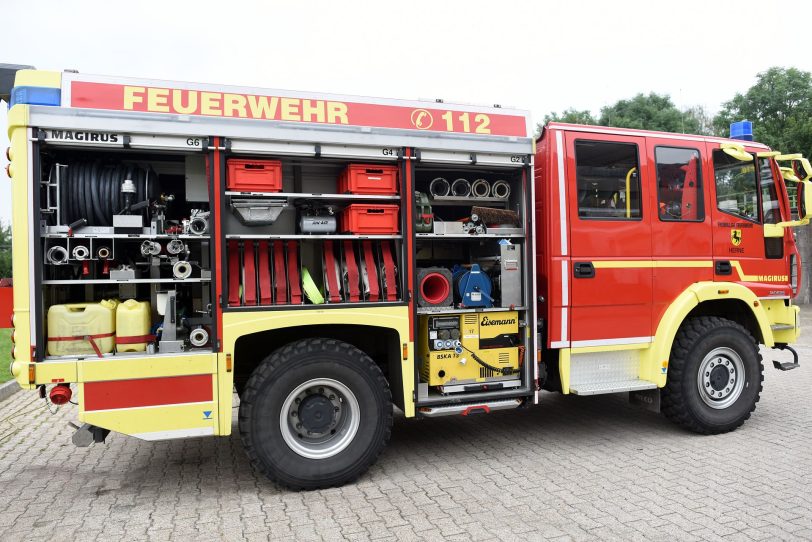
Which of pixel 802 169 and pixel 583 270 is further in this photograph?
pixel 802 169

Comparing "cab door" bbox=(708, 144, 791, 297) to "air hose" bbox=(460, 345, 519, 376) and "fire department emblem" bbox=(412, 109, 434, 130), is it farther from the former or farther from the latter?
"fire department emblem" bbox=(412, 109, 434, 130)

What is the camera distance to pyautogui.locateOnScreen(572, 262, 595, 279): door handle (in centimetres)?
520

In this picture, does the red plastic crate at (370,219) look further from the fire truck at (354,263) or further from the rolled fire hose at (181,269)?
the rolled fire hose at (181,269)

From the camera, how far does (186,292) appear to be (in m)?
4.70

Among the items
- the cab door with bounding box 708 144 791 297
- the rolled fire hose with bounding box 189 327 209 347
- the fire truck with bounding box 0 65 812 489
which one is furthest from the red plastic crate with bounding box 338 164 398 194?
the cab door with bounding box 708 144 791 297

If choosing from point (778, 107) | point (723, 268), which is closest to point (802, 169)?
point (723, 268)

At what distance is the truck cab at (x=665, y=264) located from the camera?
5215mm

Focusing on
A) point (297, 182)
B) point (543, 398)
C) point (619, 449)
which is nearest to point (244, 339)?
point (297, 182)

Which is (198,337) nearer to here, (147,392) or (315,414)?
(147,392)

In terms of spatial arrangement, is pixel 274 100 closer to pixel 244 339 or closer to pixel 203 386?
pixel 244 339

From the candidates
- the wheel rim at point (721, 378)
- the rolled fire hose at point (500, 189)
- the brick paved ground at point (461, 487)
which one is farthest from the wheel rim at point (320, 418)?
the wheel rim at point (721, 378)

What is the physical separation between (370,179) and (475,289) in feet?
4.40

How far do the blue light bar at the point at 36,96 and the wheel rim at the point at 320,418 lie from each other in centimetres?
263

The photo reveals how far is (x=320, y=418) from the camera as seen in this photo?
176 inches
